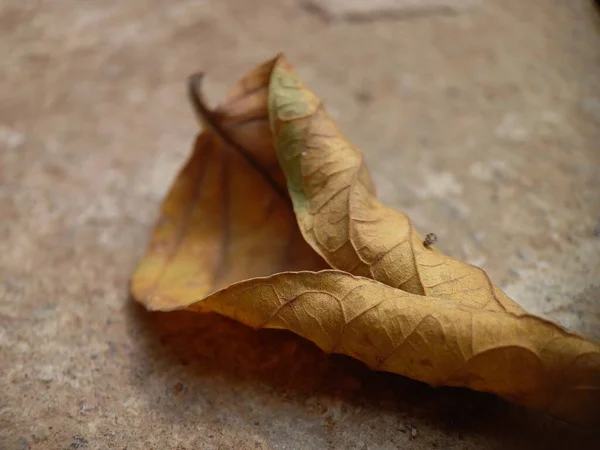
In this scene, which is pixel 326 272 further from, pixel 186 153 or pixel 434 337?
pixel 186 153

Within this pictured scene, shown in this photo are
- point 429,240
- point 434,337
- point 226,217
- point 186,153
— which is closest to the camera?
point 434,337

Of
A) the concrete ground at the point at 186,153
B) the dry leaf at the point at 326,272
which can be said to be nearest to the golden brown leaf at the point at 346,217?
the dry leaf at the point at 326,272

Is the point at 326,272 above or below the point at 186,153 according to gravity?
above

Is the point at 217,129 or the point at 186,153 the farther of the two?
the point at 186,153

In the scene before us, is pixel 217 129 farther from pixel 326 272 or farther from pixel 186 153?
pixel 326 272

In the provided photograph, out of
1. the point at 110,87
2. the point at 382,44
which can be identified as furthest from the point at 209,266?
the point at 382,44

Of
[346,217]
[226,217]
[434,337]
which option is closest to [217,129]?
[226,217]

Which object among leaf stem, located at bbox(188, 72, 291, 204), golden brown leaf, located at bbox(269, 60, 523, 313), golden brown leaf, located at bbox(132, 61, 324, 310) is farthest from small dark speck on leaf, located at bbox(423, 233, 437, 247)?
leaf stem, located at bbox(188, 72, 291, 204)

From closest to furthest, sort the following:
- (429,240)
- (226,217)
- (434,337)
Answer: (434,337)
(429,240)
(226,217)
